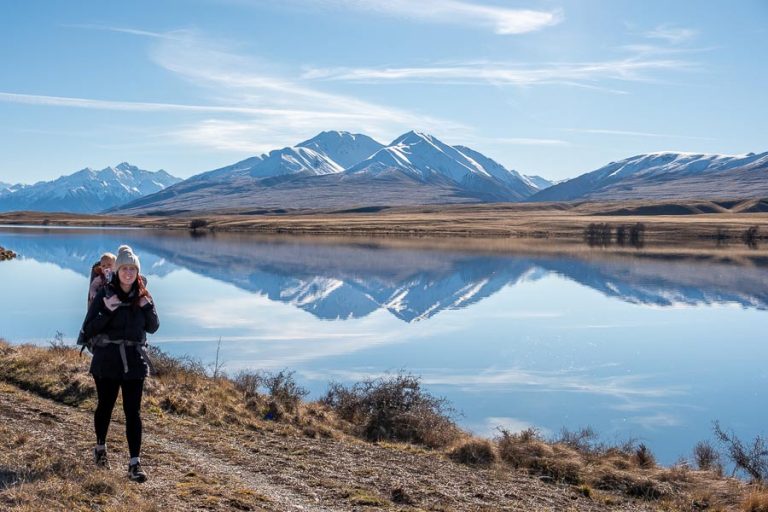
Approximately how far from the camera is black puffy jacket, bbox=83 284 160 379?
25.7 ft

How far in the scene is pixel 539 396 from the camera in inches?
725

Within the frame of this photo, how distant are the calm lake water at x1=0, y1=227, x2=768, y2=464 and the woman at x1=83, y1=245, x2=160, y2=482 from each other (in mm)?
8686

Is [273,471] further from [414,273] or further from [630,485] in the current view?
[414,273]

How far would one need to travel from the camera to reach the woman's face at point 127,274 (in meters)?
7.82

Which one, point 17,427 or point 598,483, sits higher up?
point 17,427

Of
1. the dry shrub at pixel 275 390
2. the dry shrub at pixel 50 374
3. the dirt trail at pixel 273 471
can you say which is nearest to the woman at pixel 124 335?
the dirt trail at pixel 273 471

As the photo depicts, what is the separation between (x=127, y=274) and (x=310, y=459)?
4006 millimetres

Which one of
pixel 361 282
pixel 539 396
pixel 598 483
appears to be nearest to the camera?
pixel 598 483

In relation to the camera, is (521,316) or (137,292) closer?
(137,292)

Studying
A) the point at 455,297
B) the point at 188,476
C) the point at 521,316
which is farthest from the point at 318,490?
the point at 455,297

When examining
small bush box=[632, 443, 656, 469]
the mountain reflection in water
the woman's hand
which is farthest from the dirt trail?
the mountain reflection in water

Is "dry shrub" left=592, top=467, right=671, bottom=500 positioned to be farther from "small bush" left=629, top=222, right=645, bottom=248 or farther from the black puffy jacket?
"small bush" left=629, top=222, right=645, bottom=248

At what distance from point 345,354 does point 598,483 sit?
13357 millimetres

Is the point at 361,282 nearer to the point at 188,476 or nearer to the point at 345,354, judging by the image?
the point at 345,354
